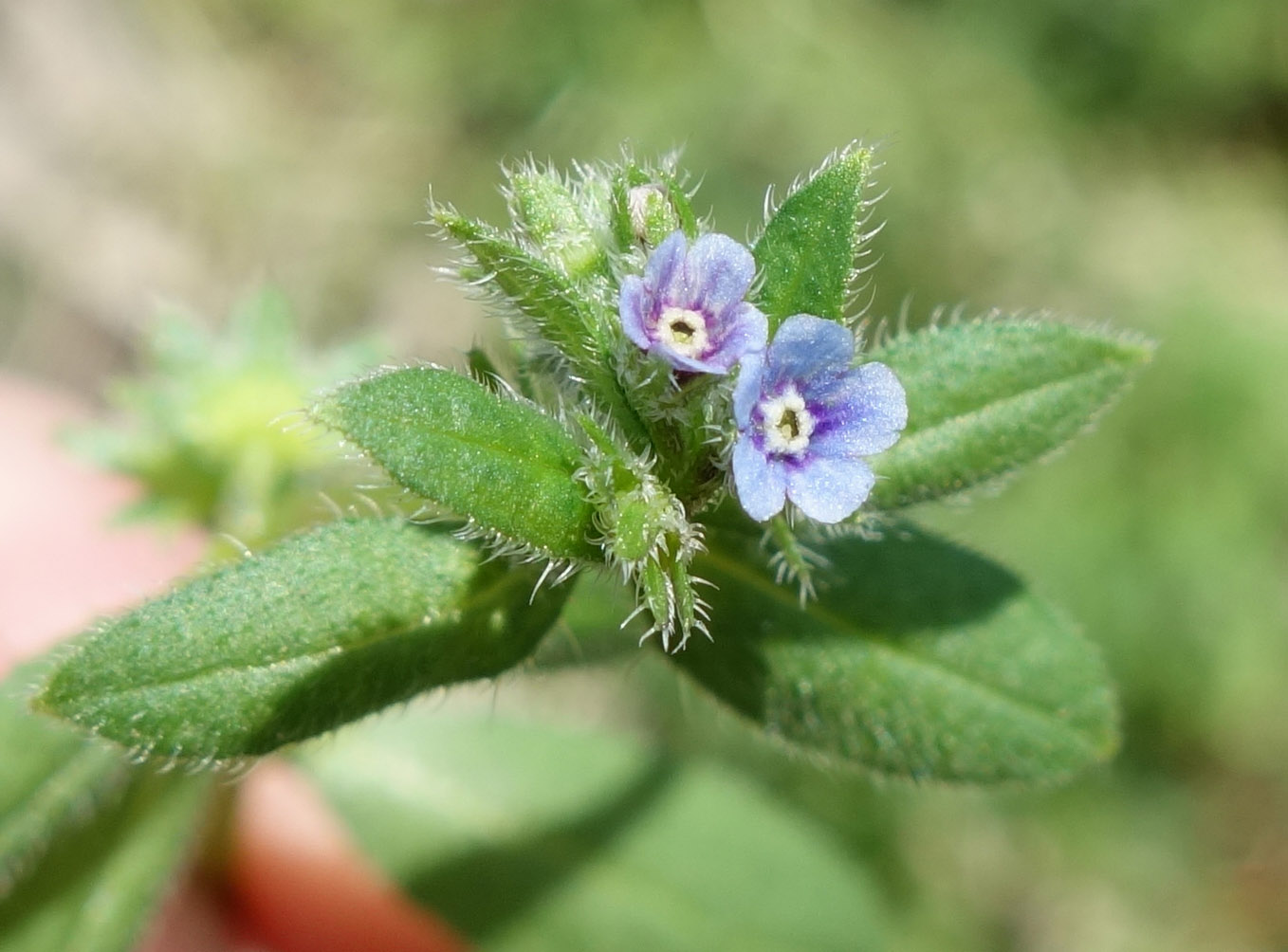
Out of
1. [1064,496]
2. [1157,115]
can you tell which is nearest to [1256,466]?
[1064,496]

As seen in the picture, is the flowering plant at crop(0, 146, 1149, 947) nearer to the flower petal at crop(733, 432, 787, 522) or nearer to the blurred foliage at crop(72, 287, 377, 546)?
the flower petal at crop(733, 432, 787, 522)

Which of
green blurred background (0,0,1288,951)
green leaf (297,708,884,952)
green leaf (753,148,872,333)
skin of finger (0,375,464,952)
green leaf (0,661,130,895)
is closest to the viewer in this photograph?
green leaf (753,148,872,333)

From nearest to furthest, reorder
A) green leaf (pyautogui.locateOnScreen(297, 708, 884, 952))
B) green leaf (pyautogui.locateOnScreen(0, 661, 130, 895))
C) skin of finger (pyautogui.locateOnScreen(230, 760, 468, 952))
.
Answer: green leaf (pyautogui.locateOnScreen(0, 661, 130, 895)) < green leaf (pyautogui.locateOnScreen(297, 708, 884, 952)) < skin of finger (pyautogui.locateOnScreen(230, 760, 468, 952))

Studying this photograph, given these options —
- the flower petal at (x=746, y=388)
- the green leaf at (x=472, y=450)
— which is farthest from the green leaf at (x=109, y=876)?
the flower petal at (x=746, y=388)

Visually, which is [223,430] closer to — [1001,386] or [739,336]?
[739,336]

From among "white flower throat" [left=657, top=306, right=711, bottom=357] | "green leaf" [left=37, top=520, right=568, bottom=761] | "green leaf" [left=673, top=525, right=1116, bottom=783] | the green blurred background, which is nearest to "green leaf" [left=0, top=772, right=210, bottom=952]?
"green leaf" [left=37, top=520, right=568, bottom=761]

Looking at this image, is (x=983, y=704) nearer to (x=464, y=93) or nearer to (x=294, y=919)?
(x=294, y=919)
